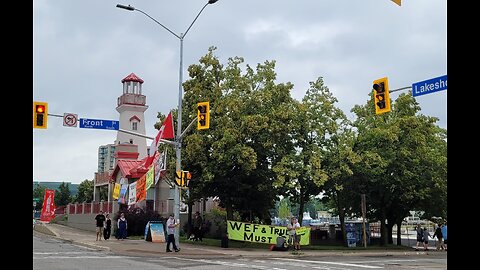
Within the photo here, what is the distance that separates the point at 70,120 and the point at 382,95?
13383mm

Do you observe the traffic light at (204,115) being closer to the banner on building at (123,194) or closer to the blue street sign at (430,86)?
the blue street sign at (430,86)

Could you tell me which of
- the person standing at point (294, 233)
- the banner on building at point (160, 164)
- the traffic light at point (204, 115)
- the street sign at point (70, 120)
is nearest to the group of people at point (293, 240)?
the person standing at point (294, 233)

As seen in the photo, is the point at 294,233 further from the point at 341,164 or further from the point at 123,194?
the point at 123,194

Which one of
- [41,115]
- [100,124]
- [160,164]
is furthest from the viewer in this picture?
[160,164]

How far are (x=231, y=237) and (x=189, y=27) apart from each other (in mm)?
11356

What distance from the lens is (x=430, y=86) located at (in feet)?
56.3

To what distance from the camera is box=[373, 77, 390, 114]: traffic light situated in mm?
18797

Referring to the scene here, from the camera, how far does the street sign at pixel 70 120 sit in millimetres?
23520

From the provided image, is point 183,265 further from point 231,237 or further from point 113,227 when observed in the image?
point 113,227

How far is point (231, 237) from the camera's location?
95.3 ft

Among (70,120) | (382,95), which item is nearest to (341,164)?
(382,95)

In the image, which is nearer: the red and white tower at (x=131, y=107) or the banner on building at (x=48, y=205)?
the banner on building at (x=48, y=205)

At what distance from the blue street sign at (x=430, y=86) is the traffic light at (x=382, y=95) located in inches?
44.4
